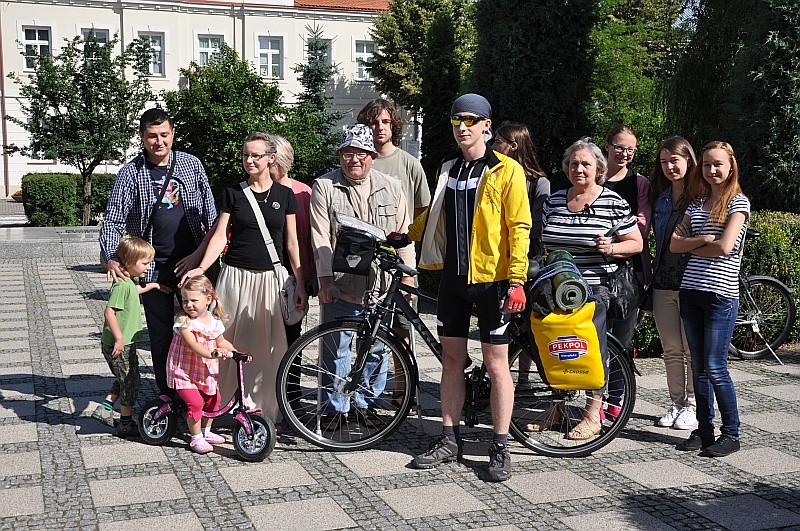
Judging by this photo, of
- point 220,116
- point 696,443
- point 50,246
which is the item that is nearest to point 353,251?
point 696,443

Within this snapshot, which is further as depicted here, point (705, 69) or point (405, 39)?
point (405, 39)

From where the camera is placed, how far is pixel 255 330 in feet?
18.6

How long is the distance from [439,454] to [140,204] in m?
2.40

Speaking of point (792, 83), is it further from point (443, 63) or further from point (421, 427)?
point (443, 63)

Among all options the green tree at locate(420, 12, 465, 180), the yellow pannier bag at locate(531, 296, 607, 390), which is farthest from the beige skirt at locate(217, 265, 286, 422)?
the green tree at locate(420, 12, 465, 180)

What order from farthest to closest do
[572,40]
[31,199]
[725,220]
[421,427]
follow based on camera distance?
1. [31,199]
2. [572,40]
3. [421,427]
4. [725,220]

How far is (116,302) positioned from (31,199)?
1804 cm

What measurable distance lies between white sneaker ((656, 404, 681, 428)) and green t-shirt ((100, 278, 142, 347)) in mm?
3369

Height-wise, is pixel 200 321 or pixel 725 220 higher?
pixel 725 220

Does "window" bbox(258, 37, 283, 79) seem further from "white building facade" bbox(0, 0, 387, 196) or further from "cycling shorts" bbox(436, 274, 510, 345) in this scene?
"cycling shorts" bbox(436, 274, 510, 345)

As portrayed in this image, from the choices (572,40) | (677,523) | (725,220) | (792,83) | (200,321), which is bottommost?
(677,523)

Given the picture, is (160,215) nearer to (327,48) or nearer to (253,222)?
(253,222)

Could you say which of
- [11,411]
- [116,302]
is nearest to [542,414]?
[116,302]

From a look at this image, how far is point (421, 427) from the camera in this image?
572cm
